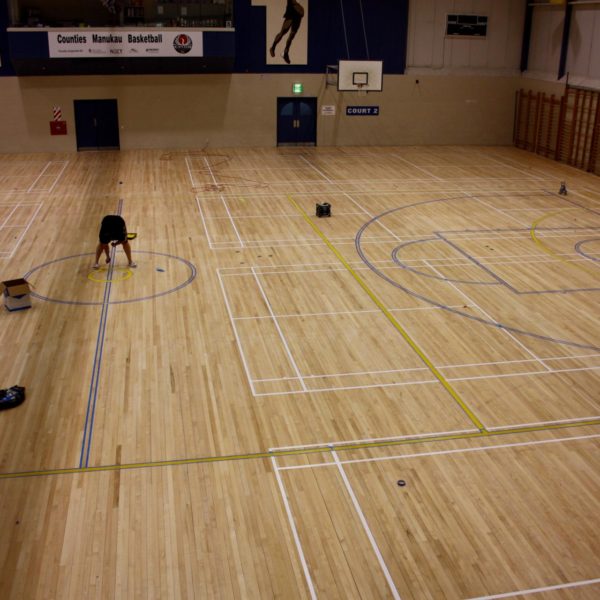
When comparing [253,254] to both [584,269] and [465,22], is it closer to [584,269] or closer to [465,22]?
[584,269]

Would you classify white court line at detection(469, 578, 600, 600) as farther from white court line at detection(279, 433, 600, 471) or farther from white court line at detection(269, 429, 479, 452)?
white court line at detection(269, 429, 479, 452)

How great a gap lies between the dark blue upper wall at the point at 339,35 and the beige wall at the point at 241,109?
1.86 feet

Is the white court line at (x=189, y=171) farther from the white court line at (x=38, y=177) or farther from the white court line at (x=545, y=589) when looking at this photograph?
the white court line at (x=545, y=589)

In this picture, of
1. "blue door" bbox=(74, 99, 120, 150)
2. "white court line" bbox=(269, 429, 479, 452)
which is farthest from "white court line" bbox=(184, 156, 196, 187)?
"white court line" bbox=(269, 429, 479, 452)

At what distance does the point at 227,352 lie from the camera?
1203cm

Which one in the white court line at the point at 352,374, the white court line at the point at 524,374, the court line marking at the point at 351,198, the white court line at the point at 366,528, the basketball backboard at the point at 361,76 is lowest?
the white court line at the point at 366,528

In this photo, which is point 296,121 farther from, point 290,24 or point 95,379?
point 95,379

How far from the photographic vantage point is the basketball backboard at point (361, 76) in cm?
3009

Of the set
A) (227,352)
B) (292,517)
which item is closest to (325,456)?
(292,517)

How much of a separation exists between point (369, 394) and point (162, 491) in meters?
3.59

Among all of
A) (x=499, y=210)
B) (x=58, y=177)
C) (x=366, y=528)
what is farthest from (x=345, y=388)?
(x=58, y=177)

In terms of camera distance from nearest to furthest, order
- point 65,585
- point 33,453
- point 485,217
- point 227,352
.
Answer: point 65,585 → point 33,453 → point 227,352 → point 485,217

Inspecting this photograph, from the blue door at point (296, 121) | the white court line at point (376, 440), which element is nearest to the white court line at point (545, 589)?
the white court line at point (376, 440)

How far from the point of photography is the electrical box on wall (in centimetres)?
3195
